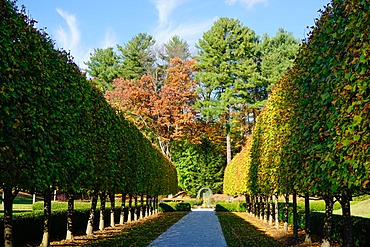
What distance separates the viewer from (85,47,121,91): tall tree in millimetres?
63625

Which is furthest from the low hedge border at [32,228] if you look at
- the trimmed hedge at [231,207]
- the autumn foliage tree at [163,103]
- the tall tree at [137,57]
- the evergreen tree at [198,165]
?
the tall tree at [137,57]

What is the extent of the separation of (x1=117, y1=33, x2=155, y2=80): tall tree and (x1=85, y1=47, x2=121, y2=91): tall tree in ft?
5.69

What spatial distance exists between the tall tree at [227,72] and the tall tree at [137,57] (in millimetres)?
9339

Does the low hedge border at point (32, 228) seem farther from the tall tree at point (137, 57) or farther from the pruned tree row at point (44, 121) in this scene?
A: the tall tree at point (137, 57)

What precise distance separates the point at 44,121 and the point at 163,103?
Answer: 41708 millimetres

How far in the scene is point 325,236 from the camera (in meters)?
11.5

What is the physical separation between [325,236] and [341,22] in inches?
240

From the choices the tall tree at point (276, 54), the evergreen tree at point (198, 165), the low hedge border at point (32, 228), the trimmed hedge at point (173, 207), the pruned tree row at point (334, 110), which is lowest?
the low hedge border at point (32, 228)

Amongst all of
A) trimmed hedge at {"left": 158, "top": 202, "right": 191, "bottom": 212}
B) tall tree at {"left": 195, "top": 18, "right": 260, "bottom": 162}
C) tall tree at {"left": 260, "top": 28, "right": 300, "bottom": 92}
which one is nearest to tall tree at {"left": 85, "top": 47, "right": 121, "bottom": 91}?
tall tree at {"left": 195, "top": 18, "right": 260, "bottom": 162}

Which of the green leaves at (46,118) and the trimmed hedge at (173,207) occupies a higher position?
the green leaves at (46,118)

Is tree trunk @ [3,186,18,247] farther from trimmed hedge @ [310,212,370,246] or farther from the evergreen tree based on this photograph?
the evergreen tree

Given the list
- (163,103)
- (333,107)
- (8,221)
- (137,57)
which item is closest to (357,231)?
(333,107)

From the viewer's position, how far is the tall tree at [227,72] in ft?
173

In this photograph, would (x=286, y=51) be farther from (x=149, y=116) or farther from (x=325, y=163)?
(x=325, y=163)
